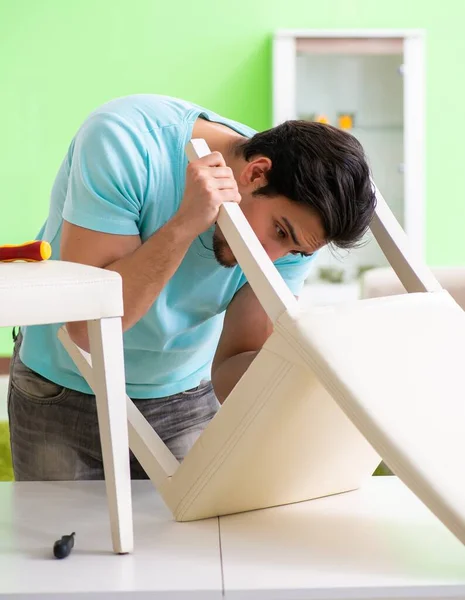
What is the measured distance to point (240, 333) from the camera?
152 cm

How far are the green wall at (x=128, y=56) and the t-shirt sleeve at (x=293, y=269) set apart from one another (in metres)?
3.18

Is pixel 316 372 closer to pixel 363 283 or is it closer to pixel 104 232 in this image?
pixel 104 232

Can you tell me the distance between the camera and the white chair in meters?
0.92

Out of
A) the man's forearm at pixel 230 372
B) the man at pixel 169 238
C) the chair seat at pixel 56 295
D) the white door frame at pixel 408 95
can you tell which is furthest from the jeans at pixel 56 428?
the white door frame at pixel 408 95

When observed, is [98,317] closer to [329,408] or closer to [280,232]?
[329,408]

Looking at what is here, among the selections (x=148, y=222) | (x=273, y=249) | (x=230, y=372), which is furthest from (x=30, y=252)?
(x=230, y=372)

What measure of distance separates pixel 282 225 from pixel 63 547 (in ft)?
1.78

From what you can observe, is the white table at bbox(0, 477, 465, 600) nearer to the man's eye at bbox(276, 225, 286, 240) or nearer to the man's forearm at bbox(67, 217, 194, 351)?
the man's forearm at bbox(67, 217, 194, 351)

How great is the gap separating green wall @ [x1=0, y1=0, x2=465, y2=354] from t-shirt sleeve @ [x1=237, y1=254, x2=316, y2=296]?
3.18 meters

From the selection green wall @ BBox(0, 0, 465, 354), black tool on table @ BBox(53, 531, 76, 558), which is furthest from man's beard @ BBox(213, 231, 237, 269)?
green wall @ BBox(0, 0, 465, 354)

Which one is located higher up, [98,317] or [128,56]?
[128,56]

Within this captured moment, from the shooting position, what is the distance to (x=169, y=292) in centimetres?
142

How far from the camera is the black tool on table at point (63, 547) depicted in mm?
1038

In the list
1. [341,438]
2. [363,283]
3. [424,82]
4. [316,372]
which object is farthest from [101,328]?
[424,82]
